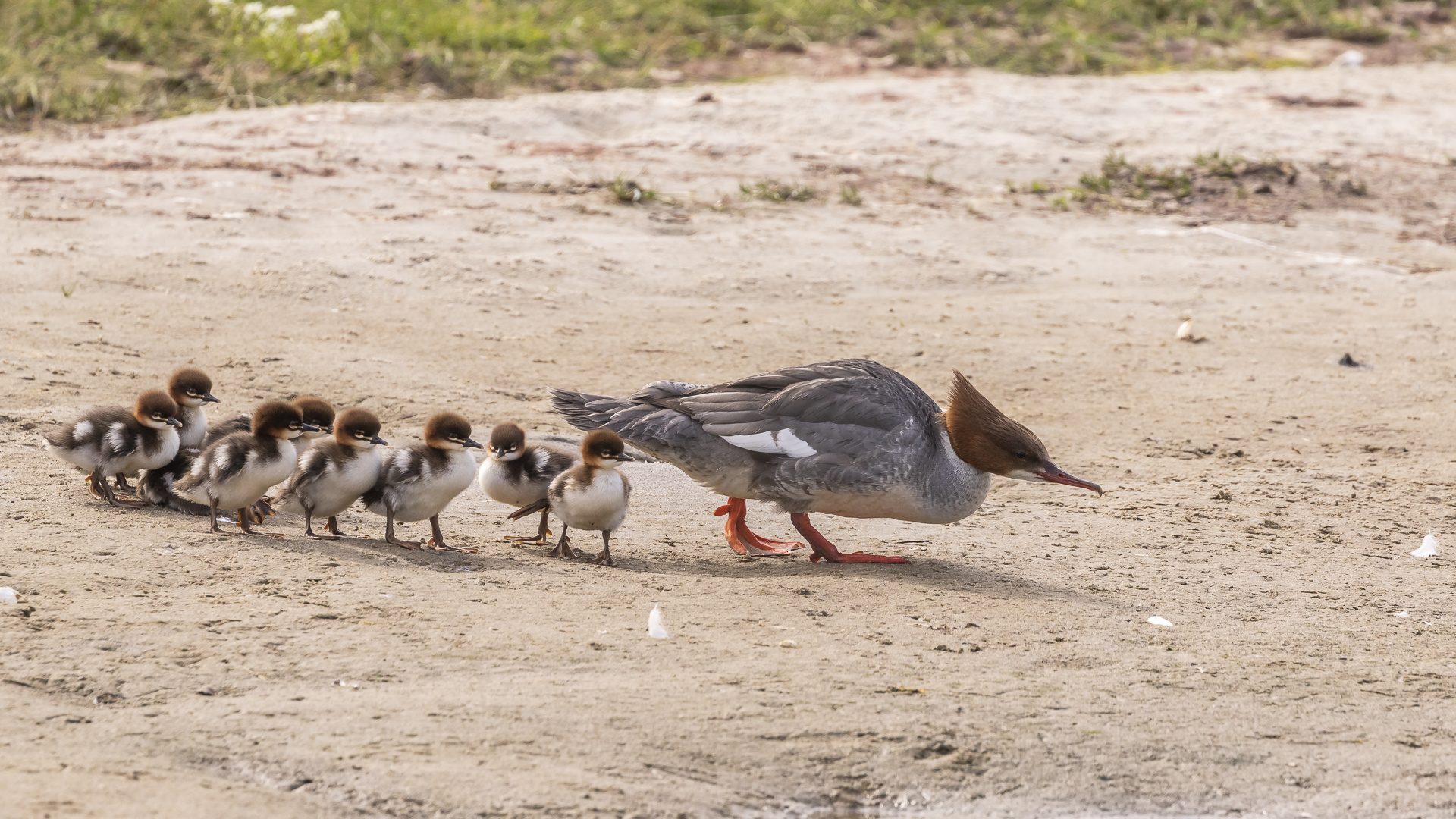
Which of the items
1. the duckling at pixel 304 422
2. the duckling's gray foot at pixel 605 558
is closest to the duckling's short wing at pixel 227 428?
the duckling at pixel 304 422

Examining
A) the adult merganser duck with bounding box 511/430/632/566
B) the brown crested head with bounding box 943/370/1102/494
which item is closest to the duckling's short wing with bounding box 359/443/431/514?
the adult merganser duck with bounding box 511/430/632/566

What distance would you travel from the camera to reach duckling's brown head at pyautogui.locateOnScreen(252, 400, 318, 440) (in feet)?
19.5

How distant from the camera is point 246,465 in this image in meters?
5.83

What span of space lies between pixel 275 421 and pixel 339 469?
1.04 ft

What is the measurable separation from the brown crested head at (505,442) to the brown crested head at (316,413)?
662 millimetres

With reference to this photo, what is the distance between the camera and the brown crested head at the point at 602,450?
6.06 meters

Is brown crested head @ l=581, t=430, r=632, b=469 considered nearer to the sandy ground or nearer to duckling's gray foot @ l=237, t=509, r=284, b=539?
the sandy ground

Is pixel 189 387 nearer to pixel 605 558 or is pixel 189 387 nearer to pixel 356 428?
pixel 356 428

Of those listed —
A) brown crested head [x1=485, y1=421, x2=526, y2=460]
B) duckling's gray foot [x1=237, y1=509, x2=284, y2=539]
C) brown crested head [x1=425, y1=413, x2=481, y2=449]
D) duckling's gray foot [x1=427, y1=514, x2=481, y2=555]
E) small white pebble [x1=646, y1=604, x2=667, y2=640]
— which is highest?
brown crested head [x1=425, y1=413, x2=481, y2=449]

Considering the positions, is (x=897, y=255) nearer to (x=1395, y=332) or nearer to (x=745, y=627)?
(x=1395, y=332)

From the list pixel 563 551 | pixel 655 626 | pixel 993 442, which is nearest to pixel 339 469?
pixel 563 551

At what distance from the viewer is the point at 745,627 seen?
5.10m

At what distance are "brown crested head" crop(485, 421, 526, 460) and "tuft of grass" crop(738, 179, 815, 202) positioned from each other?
5822 millimetres

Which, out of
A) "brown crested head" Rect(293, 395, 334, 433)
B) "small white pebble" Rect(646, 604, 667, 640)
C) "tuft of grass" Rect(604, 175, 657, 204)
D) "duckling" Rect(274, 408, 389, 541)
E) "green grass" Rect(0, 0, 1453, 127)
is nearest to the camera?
"small white pebble" Rect(646, 604, 667, 640)
